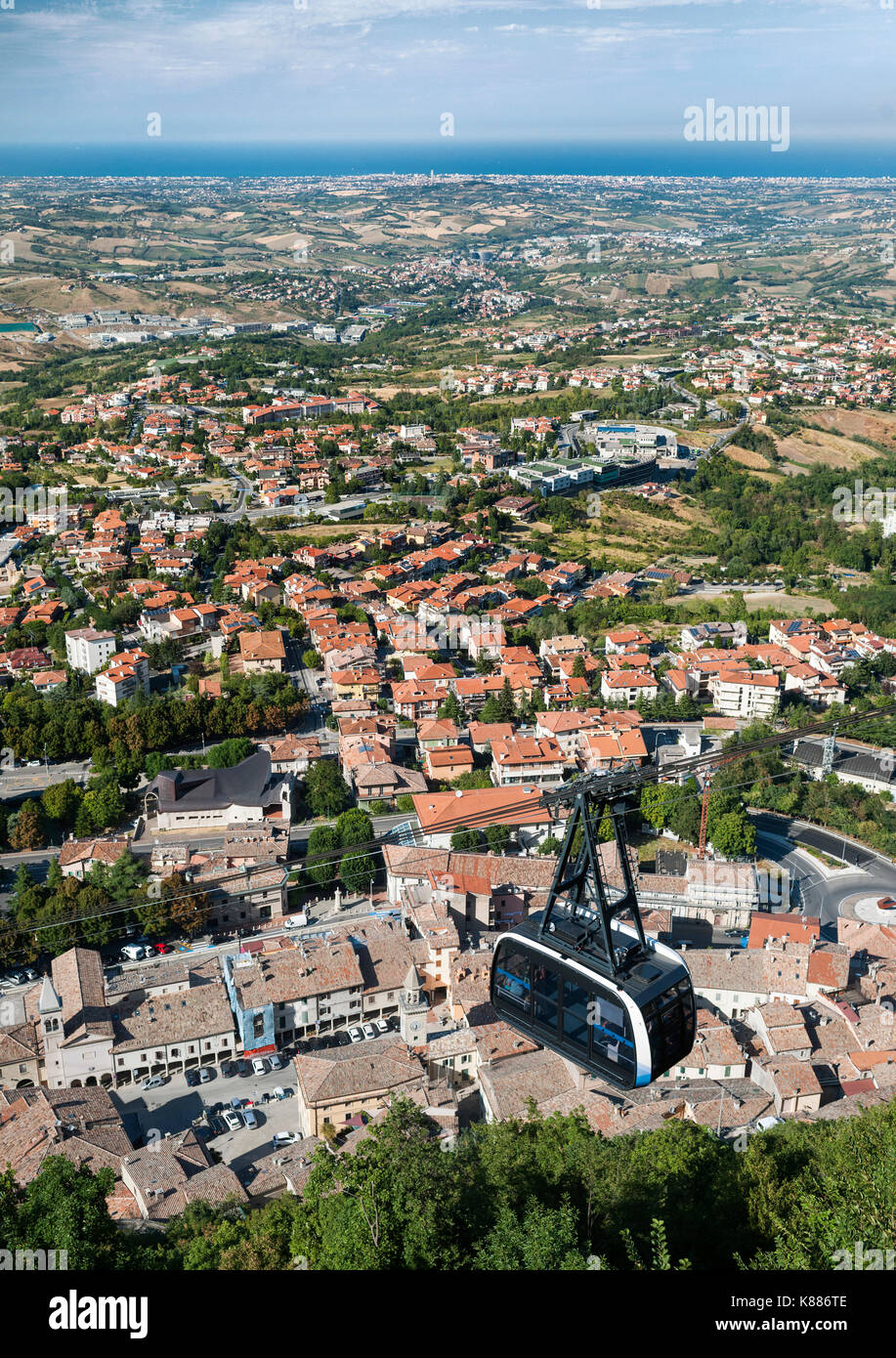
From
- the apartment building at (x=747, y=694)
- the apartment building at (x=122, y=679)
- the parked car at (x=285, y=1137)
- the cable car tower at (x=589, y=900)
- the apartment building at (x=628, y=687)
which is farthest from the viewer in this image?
the apartment building at (x=628, y=687)

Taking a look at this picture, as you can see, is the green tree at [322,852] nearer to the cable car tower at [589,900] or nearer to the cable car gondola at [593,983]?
the cable car gondola at [593,983]

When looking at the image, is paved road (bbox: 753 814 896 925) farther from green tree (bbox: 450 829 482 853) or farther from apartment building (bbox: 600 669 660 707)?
green tree (bbox: 450 829 482 853)

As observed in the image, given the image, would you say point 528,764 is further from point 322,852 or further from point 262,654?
point 262,654

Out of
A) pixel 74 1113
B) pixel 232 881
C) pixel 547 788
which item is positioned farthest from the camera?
pixel 547 788

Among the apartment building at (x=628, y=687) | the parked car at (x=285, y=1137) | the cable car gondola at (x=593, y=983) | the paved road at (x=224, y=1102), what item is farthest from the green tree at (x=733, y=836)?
the cable car gondola at (x=593, y=983)

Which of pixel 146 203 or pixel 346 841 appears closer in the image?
pixel 346 841
